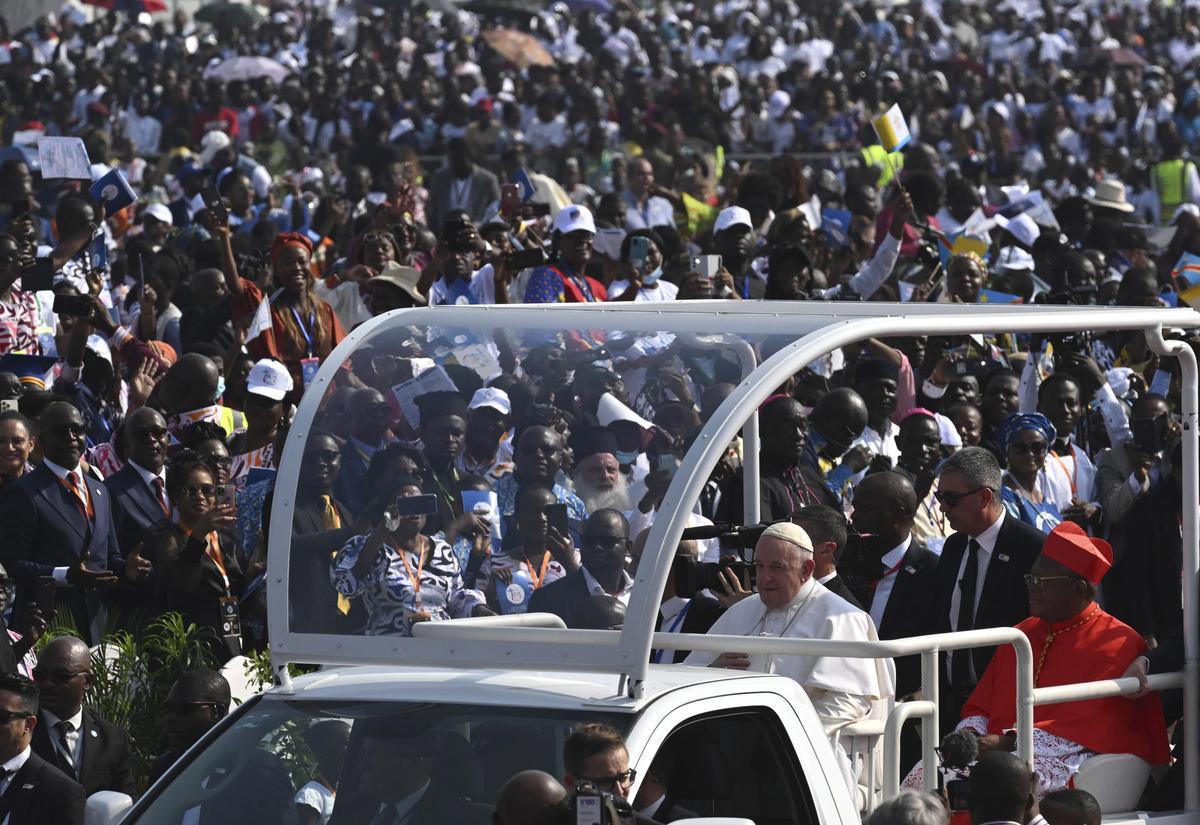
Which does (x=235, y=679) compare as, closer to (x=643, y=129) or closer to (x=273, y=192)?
(x=273, y=192)

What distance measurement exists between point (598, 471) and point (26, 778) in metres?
2.36

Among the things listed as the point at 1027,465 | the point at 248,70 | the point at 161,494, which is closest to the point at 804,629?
the point at 1027,465

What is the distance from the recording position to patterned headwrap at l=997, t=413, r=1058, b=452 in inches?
423

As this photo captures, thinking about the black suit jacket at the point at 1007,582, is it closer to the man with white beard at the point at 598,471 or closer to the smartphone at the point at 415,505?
the man with white beard at the point at 598,471

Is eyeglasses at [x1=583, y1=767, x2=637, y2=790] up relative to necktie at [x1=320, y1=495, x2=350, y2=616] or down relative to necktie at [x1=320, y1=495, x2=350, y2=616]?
down

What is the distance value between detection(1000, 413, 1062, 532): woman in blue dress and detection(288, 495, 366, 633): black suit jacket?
460cm

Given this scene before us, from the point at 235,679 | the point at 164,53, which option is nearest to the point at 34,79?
the point at 164,53

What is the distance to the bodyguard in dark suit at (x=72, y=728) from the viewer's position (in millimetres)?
8234

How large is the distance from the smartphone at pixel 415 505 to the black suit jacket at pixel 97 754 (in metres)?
2.05

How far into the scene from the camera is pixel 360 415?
6.90 m

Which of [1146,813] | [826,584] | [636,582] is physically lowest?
[1146,813]

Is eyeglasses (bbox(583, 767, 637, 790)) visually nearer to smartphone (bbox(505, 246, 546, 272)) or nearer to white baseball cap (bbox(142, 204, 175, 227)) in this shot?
smartphone (bbox(505, 246, 546, 272))

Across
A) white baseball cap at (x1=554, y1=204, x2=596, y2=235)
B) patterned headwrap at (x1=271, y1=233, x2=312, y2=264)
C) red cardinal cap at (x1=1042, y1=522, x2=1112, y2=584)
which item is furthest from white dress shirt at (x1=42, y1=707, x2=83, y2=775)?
white baseball cap at (x1=554, y1=204, x2=596, y2=235)

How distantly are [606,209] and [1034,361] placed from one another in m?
7.28
